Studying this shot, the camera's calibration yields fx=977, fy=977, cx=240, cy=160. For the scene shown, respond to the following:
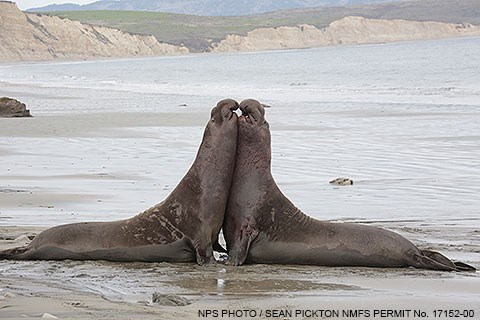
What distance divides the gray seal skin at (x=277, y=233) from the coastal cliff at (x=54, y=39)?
3774 inches

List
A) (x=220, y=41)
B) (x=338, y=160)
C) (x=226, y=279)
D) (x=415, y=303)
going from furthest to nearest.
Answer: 1. (x=220, y=41)
2. (x=338, y=160)
3. (x=226, y=279)
4. (x=415, y=303)

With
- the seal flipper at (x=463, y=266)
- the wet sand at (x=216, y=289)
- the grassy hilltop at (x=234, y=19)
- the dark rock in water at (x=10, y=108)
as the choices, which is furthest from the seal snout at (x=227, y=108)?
the grassy hilltop at (x=234, y=19)

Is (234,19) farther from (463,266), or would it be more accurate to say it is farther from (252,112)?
(463,266)

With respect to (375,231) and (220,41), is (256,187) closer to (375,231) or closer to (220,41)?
(375,231)

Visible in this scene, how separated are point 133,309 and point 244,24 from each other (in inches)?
6185

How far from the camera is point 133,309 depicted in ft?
17.2

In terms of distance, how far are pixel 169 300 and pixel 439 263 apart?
92.0 inches

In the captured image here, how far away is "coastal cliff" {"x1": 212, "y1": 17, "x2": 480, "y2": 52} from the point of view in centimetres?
14762

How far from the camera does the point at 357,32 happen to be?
155 m

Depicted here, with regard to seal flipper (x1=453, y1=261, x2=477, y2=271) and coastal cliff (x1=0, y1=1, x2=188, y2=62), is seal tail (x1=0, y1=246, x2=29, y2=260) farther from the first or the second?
coastal cliff (x1=0, y1=1, x2=188, y2=62)

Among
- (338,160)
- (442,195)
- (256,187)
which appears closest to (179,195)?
(256,187)

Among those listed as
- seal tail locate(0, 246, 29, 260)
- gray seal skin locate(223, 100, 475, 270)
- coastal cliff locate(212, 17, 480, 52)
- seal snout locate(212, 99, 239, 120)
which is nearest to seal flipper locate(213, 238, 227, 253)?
gray seal skin locate(223, 100, 475, 270)

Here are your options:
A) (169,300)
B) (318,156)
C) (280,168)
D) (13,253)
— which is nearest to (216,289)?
(169,300)

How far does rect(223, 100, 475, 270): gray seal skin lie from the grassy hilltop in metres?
133
